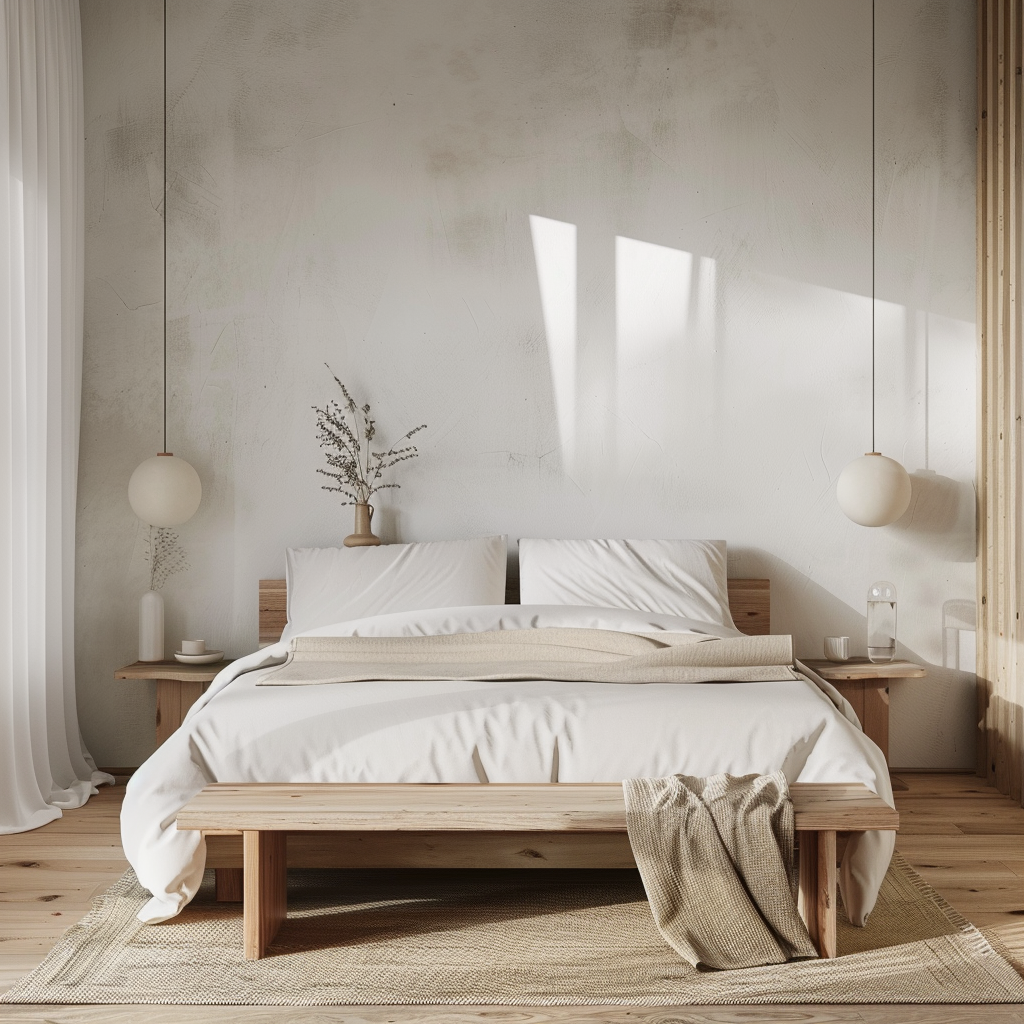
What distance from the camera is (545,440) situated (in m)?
4.33

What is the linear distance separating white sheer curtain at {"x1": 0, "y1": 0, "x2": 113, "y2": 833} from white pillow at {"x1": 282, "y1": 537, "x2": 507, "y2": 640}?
88 cm

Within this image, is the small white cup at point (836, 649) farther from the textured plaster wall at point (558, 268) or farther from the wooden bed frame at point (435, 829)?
the wooden bed frame at point (435, 829)

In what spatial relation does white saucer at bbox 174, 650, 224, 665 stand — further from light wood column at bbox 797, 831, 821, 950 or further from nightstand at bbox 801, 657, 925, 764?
light wood column at bbox 797, 831, 821, 950

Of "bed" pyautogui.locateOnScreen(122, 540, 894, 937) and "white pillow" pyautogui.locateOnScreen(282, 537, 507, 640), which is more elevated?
"white pillow" pyautogui.locateOnScreen(282, 537, 507, 640)

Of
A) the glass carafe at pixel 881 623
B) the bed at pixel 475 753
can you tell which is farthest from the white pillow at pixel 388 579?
the glass carafe at pixel 881 623

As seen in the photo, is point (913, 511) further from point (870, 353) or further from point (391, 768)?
point (391, 768)

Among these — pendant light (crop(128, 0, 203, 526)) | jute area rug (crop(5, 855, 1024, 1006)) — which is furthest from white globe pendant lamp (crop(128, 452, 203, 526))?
jute area rug (crop(5, 855, 1024, 1006))

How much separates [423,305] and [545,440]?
0.75m

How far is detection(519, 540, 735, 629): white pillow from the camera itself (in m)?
3.91

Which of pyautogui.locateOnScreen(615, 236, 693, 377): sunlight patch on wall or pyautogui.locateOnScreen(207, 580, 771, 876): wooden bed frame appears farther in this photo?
pyautogui.locateOnScreen(615, 236, 693, 377): sunlight patch on wall

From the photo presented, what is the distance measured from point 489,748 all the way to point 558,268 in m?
2.37

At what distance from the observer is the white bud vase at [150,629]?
407 cm

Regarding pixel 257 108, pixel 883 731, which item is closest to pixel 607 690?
pixel 883 731

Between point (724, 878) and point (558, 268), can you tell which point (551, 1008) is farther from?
point (558, 268)
